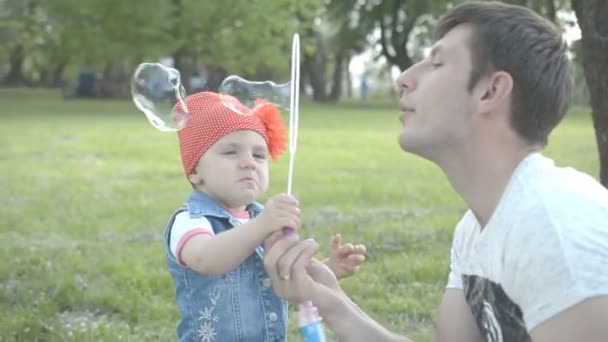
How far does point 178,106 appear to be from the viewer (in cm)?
300

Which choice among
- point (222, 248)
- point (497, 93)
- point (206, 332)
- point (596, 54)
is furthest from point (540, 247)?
point (596, 54)

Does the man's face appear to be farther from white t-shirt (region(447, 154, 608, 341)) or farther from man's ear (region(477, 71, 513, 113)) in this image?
white t-shirt (region(447, 154, 608, 341))

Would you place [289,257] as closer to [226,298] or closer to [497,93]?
[226,298]

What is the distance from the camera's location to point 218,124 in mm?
2846

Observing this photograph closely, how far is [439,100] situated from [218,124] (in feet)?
2.59

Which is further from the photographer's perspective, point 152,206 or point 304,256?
point 152,206

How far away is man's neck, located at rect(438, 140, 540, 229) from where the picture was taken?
2.24 meters

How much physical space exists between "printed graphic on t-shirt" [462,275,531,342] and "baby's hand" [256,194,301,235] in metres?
0.46

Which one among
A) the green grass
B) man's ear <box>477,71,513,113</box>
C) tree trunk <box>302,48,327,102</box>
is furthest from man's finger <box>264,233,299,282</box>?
tree trunk <box>302,48,327,102</box>

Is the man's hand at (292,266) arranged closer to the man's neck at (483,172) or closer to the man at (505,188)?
the man at (505,188)

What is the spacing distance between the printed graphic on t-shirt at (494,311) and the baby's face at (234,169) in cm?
69

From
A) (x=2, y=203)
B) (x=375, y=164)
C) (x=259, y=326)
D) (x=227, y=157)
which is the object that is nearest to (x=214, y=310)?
(x=259, y=326)

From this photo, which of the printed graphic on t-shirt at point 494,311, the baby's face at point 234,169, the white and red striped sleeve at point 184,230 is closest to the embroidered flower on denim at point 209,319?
the white and red striped sleeve at point 184,230

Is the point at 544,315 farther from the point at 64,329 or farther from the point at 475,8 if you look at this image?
the point at 64,329
